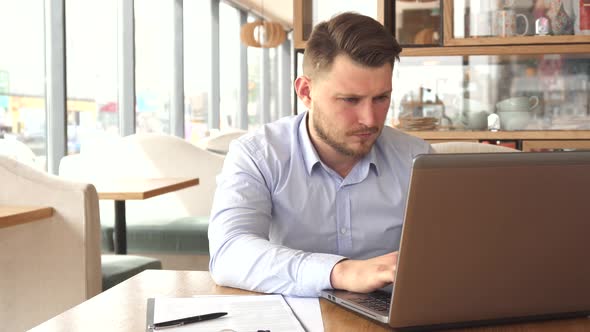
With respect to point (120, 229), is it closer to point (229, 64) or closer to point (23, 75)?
point (23, 75)

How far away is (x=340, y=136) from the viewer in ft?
5.68

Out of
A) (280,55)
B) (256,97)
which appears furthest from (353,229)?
(280,55)

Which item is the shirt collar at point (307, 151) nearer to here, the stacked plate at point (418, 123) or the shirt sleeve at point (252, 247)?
the shirt sleeve at point (252, 247)

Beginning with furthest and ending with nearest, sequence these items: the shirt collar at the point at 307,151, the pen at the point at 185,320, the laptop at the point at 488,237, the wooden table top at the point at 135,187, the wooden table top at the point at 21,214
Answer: the wooden table top at the point at 135,187
the wooden table top at the point at 21,214
the shirt collar at the point at 307,151
the pen at the point at 185,320
the laptop at the point at 488,237

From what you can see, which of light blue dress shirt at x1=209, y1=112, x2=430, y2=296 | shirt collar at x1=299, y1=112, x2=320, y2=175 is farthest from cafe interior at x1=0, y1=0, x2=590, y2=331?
shirt collar at x1=299, y1=112, x2=320, y2=175

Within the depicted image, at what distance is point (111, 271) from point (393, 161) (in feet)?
5.20

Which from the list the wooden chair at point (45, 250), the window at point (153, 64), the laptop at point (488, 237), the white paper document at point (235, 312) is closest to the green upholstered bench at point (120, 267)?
the wooden chair at point (45, 250)

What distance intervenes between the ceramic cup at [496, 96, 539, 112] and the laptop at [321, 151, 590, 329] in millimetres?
2518

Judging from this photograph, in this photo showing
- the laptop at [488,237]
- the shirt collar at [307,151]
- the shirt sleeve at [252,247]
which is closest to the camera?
the laptop at [488,237]

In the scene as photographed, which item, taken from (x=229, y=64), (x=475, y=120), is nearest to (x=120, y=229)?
(x=475, y=120)

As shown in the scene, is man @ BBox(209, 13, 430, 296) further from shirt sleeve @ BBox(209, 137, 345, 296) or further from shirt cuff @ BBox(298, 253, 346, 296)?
shirt cuff @ BBox(298, 253, 346, 296)

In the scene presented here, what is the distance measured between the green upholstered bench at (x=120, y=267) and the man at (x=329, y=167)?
1376 millimetres

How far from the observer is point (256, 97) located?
1233 cm

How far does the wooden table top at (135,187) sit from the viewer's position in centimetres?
345
